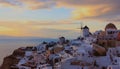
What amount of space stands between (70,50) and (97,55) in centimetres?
593

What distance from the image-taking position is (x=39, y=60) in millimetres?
43219

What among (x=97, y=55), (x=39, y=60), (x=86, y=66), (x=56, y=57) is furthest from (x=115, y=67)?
(x=39, y=60)

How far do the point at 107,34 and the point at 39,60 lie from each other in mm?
8911

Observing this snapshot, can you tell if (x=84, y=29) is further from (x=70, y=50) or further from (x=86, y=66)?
(x=86, y=66)

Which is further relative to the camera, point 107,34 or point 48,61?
point 107,34

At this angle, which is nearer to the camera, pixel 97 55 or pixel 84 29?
pixel 97 55

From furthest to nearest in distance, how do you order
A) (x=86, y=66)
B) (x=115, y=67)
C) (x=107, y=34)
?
(x=107, y=34)
(x=86, y=66)
(x=115, y=67)

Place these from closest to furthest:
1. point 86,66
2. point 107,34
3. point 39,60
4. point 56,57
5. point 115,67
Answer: point 115,67 → point 86,66 → point 56,57 → point 39,60 → point 107,34

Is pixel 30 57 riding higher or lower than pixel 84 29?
lower

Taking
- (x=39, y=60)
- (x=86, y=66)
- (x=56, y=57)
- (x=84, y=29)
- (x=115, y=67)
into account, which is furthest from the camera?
(x=84, y=29)

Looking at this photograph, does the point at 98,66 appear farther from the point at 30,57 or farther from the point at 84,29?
the point at 84,29

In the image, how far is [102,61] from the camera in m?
35.3

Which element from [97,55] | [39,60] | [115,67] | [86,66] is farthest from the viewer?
[39,60]

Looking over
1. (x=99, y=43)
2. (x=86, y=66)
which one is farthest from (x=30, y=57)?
(x=86, y=66)
